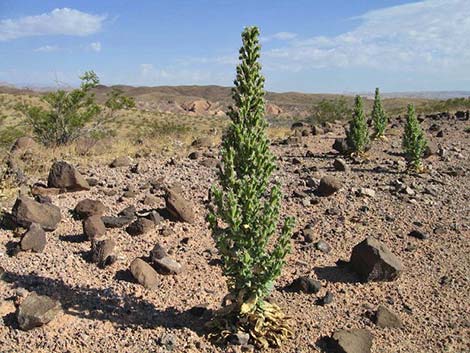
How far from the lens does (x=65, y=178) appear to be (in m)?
7.93

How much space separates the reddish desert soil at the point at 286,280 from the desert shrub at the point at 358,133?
2780 millimetres

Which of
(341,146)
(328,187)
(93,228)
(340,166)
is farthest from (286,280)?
(341,146)

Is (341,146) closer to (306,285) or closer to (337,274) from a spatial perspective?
(337,274)

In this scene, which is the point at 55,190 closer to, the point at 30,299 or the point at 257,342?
the point at 30,299

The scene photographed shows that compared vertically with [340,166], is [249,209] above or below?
above

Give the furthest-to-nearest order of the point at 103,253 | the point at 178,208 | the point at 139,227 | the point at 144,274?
the point at 178,208 → the point at 139,227 → the point at 103,253 → the point at 144,274

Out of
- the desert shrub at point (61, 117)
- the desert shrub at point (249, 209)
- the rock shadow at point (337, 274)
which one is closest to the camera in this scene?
the desert shrub at point (249, 209)

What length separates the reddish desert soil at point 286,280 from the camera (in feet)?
15.7

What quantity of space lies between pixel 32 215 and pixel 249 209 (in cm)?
342

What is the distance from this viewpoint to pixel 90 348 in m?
4.51

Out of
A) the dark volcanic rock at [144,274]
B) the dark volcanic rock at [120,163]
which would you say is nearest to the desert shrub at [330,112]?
the dark volcanic rock at [120,163]

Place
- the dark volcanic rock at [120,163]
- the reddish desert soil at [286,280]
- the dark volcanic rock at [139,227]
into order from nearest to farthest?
the reddish desert soil at [286,280] → the dark volcanic rock at [139,227] → the dark volcanic rock at [120,163]

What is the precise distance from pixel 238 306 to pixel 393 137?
1155 cm

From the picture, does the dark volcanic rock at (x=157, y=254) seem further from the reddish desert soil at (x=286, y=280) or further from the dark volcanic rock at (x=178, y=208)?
the dark volcanic rock at (x=178, y=208)
